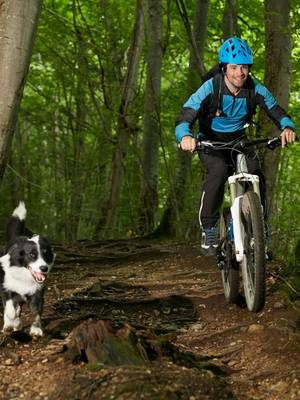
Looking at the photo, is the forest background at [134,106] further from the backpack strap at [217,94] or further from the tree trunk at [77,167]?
the backpack strap at [217,94]

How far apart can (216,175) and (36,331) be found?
2055mm

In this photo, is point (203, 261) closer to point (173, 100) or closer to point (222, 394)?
point (222, 394)

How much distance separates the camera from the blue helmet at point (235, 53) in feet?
18.4

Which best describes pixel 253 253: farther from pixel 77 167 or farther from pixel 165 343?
pixel 77 167

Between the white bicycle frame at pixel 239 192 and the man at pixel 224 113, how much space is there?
0.11 m

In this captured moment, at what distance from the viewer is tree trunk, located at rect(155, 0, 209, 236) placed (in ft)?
40.9

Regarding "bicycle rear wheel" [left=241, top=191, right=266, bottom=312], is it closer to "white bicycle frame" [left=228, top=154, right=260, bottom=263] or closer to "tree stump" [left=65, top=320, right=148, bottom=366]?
"white bicycle frame" [left=228, top=154, right=260, bottom=263]

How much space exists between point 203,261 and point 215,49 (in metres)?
8.15

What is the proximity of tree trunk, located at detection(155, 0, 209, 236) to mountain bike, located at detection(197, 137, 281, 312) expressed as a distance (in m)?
6.25

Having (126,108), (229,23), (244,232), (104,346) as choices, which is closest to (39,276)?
(104,346)

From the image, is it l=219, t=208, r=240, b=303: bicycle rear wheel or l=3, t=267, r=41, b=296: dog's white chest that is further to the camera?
l=219, t=208, r=240, b=303: bicycle rear wheel

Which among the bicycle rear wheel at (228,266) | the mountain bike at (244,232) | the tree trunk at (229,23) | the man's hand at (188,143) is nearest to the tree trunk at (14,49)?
the man's hand at (188,143)

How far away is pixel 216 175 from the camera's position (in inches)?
232

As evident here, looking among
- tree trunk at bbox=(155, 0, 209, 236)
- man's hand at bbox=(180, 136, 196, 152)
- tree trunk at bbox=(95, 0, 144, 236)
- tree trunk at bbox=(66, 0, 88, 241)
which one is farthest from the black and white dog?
tree trunk at bbox=(66, 0, 88, 241)
